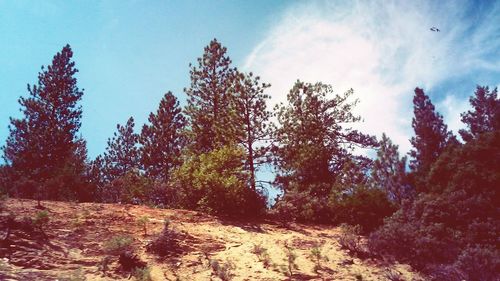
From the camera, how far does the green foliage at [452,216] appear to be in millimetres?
10500

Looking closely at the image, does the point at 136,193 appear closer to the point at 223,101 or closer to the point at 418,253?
the point at 223,101

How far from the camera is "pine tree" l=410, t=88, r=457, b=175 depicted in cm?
3238

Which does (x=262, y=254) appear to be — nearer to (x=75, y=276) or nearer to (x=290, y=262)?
(x=290, y=262)

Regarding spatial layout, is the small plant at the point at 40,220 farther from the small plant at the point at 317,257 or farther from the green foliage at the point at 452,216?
the green foliage at the point at 452,216

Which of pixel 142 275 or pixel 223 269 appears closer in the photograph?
pixel 142 275

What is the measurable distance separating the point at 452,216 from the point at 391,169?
60.7ft

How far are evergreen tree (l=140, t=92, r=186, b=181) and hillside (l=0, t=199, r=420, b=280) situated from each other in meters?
17.9

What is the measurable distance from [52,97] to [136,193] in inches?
575

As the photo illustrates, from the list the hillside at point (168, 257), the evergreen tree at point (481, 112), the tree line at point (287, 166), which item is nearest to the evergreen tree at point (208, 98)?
the tree line at point (287, 166)

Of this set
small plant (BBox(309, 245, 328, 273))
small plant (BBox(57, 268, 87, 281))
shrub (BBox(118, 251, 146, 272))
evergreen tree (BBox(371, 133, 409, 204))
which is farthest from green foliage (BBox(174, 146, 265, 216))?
evergreen tree (BBox(371, 133, 409, 204))

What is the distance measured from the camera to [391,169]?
96.5 feet

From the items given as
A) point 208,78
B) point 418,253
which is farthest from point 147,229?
point 208,78

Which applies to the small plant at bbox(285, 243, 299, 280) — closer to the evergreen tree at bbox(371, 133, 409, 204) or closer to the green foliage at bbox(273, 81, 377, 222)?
the green foliage at bbox(273, 81, 377, 222)

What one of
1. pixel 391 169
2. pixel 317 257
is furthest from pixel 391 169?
pixel 317 257
